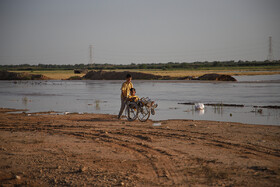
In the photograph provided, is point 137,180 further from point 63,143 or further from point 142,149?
point 63,143

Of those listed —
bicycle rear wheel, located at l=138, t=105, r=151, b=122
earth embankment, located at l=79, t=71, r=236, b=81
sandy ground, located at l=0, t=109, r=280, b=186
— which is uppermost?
earth embankment, located at l=79, t=71, r=236, b=81

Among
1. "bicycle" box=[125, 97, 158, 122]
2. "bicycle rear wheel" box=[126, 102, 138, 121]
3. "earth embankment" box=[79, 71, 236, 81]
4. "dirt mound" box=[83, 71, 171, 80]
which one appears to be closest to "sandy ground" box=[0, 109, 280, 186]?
"bicycle" box=[125, 97, 158, 122]

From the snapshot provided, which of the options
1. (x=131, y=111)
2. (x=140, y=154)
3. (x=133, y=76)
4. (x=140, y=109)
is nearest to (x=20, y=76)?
(x=133, y=76)

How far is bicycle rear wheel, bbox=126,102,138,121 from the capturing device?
1370 centimetres

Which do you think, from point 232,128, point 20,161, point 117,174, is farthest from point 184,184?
point 232,128

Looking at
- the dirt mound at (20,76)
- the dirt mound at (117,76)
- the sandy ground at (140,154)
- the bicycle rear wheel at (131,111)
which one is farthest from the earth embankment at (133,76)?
the sandy ground at (140,154)

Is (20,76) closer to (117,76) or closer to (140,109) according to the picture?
(117,76)

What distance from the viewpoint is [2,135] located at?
A: 10961 mm

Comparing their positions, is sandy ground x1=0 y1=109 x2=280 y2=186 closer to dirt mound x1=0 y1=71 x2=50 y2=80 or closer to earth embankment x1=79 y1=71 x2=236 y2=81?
earth embankment x1=79 y1=71 x2=236 y2=81

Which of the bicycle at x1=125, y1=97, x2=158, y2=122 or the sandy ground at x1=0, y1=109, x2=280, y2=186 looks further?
the bicycle at x1=125, y1=97, x2=158, y2=122

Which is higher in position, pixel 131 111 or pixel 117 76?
pixel 117 76

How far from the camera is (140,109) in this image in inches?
530

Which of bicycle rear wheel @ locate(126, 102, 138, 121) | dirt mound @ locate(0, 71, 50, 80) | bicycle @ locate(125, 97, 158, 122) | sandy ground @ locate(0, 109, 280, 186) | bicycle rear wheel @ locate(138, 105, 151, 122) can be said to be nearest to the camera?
sandy ground @ locate(0, 109, 280, 186)

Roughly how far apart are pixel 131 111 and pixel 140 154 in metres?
5.64
